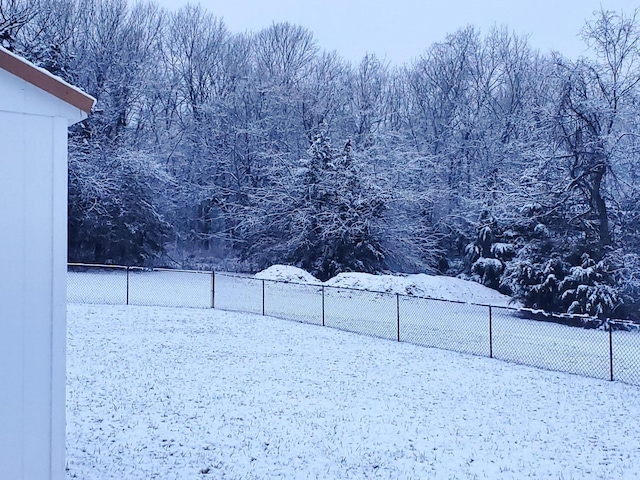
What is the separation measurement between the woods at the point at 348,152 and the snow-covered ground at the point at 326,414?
33.3 feet

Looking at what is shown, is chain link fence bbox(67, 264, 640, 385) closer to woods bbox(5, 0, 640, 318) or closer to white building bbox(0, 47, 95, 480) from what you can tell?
woods bbox(5, 0, 640, 318)

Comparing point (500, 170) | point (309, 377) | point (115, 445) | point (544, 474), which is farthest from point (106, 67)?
point (544, 474)

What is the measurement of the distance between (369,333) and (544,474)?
8960mm

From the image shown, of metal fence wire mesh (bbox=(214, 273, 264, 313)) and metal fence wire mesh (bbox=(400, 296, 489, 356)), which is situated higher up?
metal fence wire mesh (bbox=(214, 273, 264, 313))

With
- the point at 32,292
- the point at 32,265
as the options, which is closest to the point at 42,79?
the point at 32,265

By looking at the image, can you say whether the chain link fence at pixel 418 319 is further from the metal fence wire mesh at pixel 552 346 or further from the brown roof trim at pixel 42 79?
the brown roof trim at pixel 42 79

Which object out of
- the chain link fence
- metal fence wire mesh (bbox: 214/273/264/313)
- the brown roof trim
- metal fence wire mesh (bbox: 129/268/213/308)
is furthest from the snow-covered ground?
metal fence wire mesh (bbox: 129/268/213/308)

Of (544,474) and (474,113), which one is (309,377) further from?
(474,113)

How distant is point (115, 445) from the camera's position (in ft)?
21.1

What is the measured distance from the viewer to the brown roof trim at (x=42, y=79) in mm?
3504

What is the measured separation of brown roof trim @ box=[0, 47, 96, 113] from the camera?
350 centimetres

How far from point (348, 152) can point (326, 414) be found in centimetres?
2024

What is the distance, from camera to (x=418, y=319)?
17516mm

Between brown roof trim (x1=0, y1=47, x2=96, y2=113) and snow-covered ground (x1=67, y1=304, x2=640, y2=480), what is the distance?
3.53 metres
